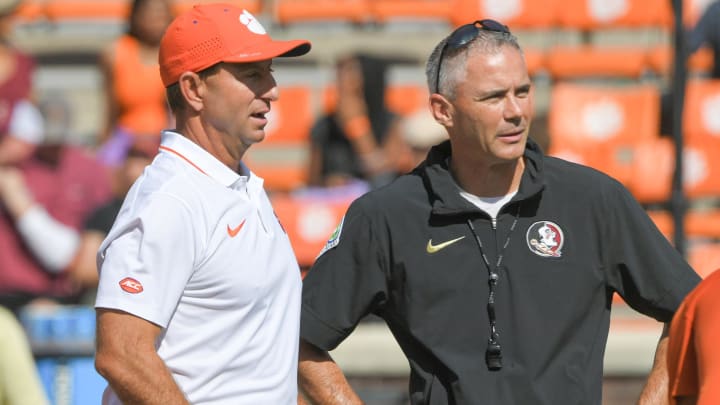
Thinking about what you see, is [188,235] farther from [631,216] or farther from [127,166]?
[127,166]

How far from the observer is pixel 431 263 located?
3730mm

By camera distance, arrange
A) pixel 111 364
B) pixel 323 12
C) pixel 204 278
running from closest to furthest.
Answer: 1. pixel 111 364
2. pixel 204 278
3. pixel 323 12

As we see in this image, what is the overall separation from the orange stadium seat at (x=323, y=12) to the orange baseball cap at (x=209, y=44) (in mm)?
7195

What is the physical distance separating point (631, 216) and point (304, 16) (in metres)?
7.14

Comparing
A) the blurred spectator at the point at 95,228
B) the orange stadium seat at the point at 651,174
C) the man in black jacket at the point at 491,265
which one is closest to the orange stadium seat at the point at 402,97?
the orange stadium seat at the point at 651,174

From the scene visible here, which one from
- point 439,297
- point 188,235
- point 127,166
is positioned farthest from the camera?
point 127,166

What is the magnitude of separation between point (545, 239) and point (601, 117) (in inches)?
249

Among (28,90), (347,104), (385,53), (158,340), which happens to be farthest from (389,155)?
(158,340)

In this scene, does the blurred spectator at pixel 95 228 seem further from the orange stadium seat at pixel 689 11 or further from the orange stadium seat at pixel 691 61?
the orange stadium seat at pixel 689 11

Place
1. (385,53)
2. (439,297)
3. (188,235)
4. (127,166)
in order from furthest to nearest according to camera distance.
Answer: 1. (385,53)
2. (127,166)
3. (439,297)
4. (188,235)

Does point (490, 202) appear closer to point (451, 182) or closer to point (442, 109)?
point (451, 182)

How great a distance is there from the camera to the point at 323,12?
10625mm

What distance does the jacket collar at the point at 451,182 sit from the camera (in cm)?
374

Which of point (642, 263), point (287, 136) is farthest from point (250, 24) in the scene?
point (287, 136)
